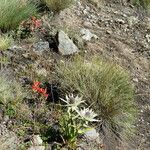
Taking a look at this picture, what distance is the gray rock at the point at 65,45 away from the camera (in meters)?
6.53

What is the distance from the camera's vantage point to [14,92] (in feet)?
17.5

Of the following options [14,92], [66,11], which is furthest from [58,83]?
[66,11]

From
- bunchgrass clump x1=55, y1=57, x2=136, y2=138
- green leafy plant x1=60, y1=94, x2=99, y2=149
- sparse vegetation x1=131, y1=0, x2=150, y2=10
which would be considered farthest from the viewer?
sparse vegetation x1=131, y1=0, x2=150, y2=10

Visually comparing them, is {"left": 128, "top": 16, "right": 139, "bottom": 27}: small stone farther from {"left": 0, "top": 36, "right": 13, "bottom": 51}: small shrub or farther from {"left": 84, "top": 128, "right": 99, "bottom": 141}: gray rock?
{"left": 84, "top": 128, "right": 99, "bottom": 141}: gray rock

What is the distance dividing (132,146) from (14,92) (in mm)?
1612

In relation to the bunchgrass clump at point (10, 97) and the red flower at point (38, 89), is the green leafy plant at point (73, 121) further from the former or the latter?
the bunchgrass clump at point (10, 97)

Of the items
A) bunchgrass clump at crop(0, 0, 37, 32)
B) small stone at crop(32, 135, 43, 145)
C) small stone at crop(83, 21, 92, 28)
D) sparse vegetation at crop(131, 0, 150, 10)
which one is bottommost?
sparse vegetation at crop(131, 0, 150, 10)

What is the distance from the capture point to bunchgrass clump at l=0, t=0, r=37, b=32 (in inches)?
253

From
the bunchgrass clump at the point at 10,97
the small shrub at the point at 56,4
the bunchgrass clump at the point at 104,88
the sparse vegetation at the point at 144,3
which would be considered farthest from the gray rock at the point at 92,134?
the sparse vegetation at the point at 144,3

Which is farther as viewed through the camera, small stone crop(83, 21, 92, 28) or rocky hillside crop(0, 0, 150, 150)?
small stone crop(83, 21, 92, 28)

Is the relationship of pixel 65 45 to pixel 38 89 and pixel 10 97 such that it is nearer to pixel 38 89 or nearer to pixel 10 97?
pixel 38 89

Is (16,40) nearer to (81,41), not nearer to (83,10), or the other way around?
(81,41)

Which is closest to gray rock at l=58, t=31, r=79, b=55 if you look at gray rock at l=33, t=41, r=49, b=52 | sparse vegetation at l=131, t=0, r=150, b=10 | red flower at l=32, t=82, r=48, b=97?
gray rock at l=33, t=41, r=49, b=52

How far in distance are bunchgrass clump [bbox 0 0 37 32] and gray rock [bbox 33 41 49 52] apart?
17.0 inches
